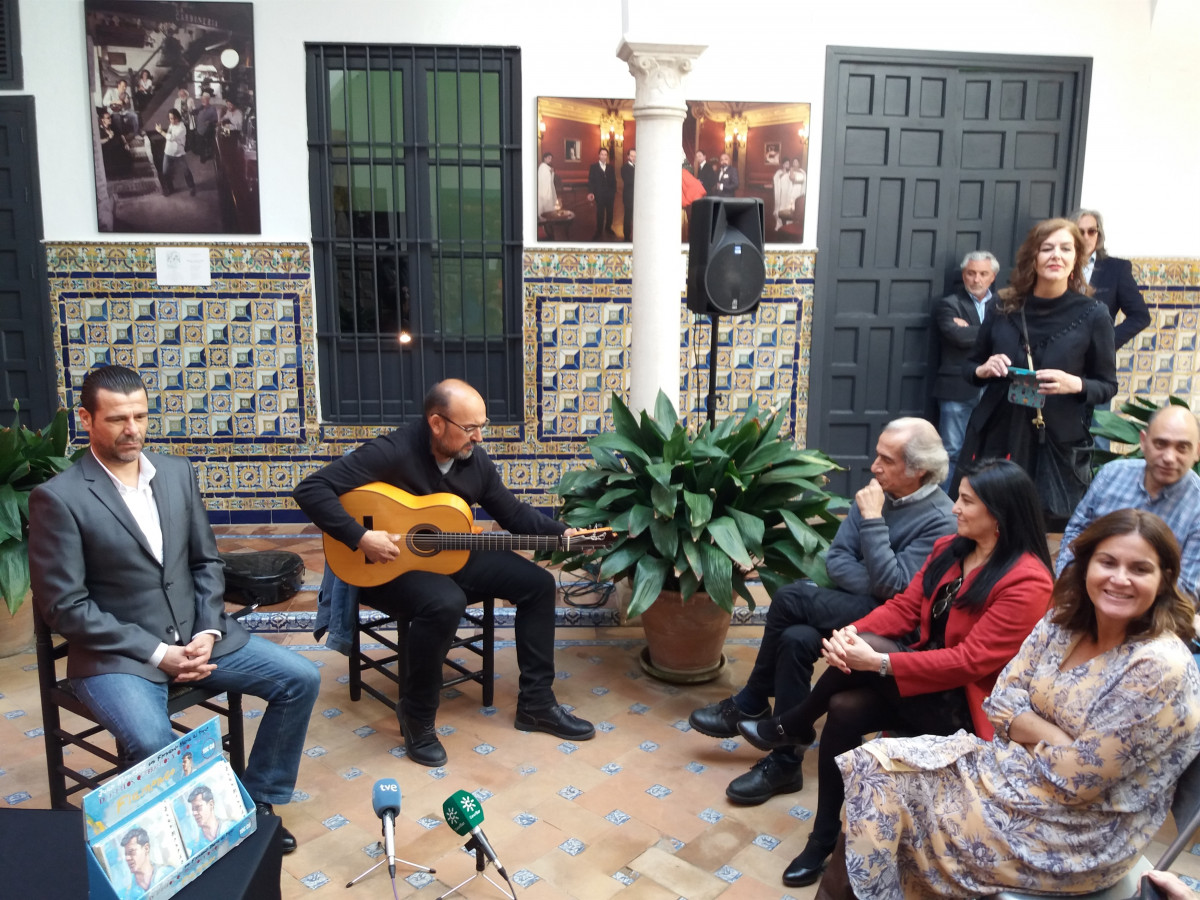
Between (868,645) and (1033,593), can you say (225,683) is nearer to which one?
(868,645)

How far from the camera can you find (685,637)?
13.0 feet

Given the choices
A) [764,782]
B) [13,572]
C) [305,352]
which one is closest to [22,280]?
[305,352]

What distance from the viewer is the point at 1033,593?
8.45ft

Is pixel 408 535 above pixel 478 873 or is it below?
above

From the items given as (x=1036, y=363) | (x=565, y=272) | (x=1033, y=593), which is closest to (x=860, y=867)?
(x=1033, y=593)

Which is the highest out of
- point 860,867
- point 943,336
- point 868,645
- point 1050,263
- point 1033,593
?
point 1050,263

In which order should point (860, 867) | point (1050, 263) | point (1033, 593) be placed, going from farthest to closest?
point (1050, 263) < point (1033, 593) < point (860, 867)

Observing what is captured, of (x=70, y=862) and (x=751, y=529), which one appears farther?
(x=751, y=529)

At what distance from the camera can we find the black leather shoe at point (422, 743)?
338 centimetres

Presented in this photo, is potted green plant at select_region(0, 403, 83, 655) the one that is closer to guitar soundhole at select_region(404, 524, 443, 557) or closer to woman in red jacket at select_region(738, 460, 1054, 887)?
guitar soundhole at select_region(404, 524, 443, 557)

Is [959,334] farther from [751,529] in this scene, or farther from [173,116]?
[173,116]

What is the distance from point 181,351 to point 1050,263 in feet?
16.2

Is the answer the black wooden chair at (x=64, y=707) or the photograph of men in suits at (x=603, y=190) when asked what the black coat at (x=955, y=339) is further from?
the black wooden chair at (x=64, y=707)

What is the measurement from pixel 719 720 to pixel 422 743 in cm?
107
